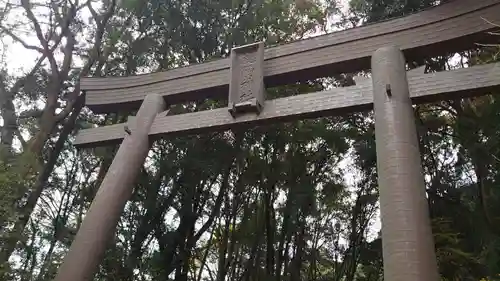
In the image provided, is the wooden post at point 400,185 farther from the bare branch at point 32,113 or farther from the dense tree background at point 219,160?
the bare branch at point 32,113

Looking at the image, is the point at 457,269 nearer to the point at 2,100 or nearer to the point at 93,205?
the point at 93,205

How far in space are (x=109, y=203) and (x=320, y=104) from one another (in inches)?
83.8

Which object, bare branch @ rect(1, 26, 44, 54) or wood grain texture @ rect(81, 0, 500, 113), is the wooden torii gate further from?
bare branch @ rect(1, 26, 44, 54)

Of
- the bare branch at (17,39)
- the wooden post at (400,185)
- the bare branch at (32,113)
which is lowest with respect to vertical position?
the wooden post at (400,185)

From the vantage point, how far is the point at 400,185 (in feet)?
10.1

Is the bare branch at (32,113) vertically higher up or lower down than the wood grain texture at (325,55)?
higher up

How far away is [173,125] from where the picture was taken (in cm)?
457

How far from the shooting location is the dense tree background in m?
5.75

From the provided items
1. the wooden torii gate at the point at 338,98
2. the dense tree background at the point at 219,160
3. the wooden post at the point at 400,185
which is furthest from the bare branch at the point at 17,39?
the wooden post at the point at 400,185

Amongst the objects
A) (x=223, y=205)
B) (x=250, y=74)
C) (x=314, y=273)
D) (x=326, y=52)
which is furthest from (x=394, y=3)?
(x=314, y=273)

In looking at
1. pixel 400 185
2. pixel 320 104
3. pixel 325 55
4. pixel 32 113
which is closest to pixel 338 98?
pixel 320 104

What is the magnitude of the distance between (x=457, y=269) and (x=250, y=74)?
3254 millimetres

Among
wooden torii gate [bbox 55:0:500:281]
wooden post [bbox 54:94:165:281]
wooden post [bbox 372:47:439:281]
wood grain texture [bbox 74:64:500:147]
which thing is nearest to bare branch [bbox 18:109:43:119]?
wooden torii gate [bbox 55:0:500:281]

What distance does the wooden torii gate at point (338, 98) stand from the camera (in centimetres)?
304
